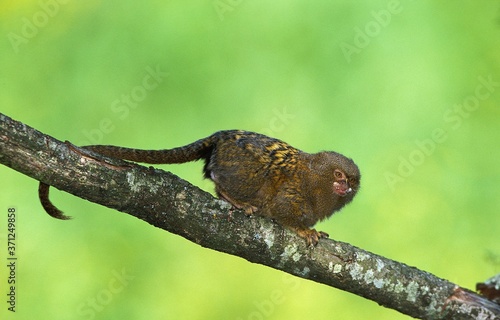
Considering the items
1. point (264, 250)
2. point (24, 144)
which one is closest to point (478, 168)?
point (264, 250)

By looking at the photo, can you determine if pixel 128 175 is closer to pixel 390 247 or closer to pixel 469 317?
pixel 469 317

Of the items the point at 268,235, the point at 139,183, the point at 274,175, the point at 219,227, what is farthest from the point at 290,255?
the point at 139,183

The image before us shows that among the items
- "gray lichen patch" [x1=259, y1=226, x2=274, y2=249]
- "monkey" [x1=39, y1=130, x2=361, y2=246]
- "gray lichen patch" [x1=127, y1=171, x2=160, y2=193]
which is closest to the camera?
"gray lichen patch" [x1=127, y1=171, x2=160, y2=193]

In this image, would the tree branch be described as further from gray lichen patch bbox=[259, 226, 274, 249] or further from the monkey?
the monkey

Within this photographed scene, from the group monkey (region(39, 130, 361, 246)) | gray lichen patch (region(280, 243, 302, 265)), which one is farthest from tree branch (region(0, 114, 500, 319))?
monkey (region(39, 130, 361, 246))

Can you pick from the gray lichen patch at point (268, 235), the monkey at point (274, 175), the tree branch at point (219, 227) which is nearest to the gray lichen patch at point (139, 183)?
the tree branch at point (219, 227)

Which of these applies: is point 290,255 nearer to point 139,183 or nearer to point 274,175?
point 274,175
